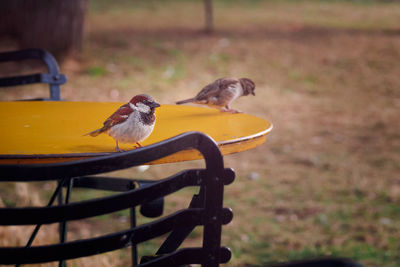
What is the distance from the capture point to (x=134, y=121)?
1736mm

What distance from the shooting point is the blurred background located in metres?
3.81

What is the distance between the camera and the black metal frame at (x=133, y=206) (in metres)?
1.19

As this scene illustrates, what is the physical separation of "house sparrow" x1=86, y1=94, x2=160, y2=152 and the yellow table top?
92mm

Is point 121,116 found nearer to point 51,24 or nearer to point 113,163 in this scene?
point 113,163

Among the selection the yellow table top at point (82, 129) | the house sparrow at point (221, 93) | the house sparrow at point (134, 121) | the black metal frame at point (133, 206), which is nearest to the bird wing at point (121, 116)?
the house sparrow at point (134, 121)

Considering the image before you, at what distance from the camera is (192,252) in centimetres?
142

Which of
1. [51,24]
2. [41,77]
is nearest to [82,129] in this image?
[41,77]

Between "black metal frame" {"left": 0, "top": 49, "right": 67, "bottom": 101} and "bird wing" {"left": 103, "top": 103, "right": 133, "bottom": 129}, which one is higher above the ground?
"bird wing" {"left": 103, "top": 103, "right": 133, "bottom": 129}

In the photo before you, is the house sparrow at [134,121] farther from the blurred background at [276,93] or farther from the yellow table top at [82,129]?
the blurred background at [276,93]

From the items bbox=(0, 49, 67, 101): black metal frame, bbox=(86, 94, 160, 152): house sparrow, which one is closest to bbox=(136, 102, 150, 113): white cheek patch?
bbox=(86, 94, 160, 152): house sparrow

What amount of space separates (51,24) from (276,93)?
3.49 m

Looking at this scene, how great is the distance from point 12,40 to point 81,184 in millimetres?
7410

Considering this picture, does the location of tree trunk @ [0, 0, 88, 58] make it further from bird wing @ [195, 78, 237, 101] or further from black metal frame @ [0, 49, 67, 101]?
bird wing @ [195, 78, 237, 101]

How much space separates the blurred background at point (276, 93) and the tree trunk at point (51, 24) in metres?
0.02
